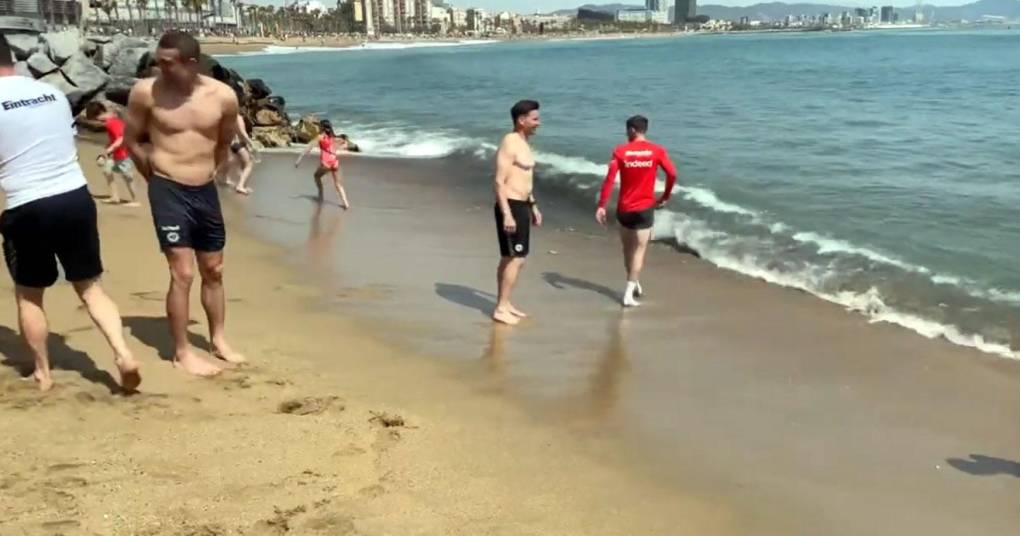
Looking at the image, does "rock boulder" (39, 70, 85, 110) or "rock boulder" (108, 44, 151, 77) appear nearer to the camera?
"rock boulder" (39, 70, 85, 110)

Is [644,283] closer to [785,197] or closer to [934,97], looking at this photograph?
[785,197]

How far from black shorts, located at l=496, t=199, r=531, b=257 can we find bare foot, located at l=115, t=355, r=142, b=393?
3122 millimetres

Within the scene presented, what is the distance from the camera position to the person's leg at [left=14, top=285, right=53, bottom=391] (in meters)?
4.62

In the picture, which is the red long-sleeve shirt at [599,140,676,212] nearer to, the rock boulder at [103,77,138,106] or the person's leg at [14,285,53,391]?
the person's leg at [14,285,53,391]

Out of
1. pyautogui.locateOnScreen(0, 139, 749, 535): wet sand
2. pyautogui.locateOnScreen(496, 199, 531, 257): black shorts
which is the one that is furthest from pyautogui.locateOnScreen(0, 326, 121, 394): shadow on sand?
pyautogui.locateOnScreen(496, 199, 531, 257): black shorts

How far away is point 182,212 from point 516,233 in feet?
9.27

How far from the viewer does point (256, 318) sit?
6.62m

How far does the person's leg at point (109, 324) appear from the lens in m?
4.57

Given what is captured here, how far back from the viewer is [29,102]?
167 inches

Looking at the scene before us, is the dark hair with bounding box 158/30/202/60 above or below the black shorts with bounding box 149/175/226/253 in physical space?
above

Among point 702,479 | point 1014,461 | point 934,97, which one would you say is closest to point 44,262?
point 702,479

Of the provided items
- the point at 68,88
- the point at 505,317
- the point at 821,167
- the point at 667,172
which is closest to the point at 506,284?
the point at 505,317

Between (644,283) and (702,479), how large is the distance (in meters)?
4.44

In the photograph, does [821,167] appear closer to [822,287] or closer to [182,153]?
[822,287]
